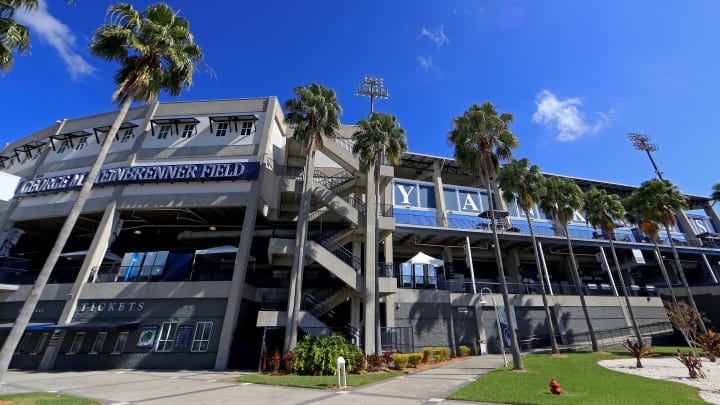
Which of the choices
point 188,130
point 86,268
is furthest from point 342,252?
point 86,268

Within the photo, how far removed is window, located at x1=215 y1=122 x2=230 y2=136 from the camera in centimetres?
2643

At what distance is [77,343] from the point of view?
65.6 ft

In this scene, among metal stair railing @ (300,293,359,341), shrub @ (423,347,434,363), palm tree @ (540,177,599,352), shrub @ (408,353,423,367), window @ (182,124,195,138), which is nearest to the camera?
shrub @ (408,353,423,367)

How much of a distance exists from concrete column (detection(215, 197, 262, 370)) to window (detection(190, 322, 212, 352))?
985 millimetres

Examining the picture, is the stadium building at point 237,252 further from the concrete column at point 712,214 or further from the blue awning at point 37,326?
the concrete column at point 712,214

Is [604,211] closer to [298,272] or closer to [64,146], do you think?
[298,272]

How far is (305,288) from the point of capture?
2383 centimetres

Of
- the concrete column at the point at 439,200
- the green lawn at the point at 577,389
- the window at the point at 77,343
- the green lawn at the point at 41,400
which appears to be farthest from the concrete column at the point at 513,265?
the window at the point at 77,343

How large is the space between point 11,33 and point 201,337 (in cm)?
1683

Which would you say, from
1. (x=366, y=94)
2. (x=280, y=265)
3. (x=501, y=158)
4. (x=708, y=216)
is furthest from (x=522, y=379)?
(x=708, y=216)

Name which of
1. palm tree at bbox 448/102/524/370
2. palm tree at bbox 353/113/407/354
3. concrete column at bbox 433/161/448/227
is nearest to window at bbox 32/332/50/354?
palm tree at bbox 353/113/407/354

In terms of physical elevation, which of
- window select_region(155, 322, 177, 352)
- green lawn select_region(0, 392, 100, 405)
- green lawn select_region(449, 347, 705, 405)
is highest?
window select_region(155, 322, 177, 352)

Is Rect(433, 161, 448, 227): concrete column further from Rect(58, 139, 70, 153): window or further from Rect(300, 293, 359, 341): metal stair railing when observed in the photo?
Rect(58, 139, 70, 153): window

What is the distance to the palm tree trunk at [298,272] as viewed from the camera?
1758 cm
